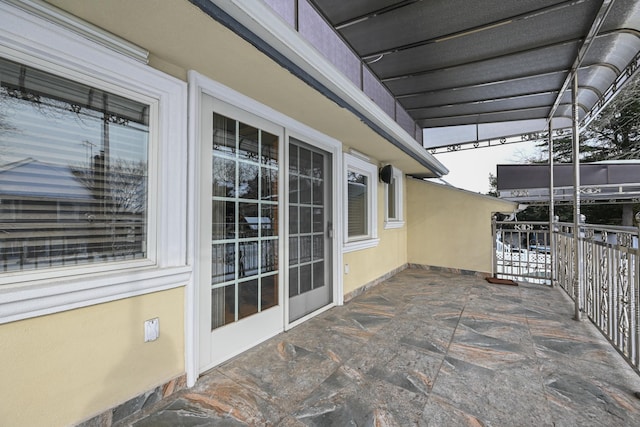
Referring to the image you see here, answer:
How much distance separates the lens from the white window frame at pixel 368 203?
12.5 feet

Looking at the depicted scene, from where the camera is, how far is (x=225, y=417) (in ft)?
5.33

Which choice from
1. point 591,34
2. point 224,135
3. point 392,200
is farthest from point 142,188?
point 392,200

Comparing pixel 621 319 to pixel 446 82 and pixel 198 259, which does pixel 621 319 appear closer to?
pixel 446 82

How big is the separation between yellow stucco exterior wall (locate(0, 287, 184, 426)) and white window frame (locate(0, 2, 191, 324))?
0.27 feet

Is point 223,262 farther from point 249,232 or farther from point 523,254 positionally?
point 523,254

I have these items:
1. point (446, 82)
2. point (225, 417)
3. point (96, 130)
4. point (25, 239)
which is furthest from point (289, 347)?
point (446, 82)

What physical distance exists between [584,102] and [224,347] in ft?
19.5

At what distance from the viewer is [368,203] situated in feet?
15.2

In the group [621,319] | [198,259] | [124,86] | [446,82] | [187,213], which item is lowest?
[621,319]

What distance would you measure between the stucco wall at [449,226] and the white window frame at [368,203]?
5.62ft

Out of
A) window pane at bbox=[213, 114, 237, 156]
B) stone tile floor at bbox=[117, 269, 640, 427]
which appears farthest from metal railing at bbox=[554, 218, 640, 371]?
window pane at bbox=[213, 114, 237, 156]

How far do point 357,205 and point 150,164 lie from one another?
124 inches

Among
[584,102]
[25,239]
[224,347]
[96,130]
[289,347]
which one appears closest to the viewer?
[25,239]

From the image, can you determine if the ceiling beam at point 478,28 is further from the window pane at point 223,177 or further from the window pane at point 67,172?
the window pane at point 67,172
